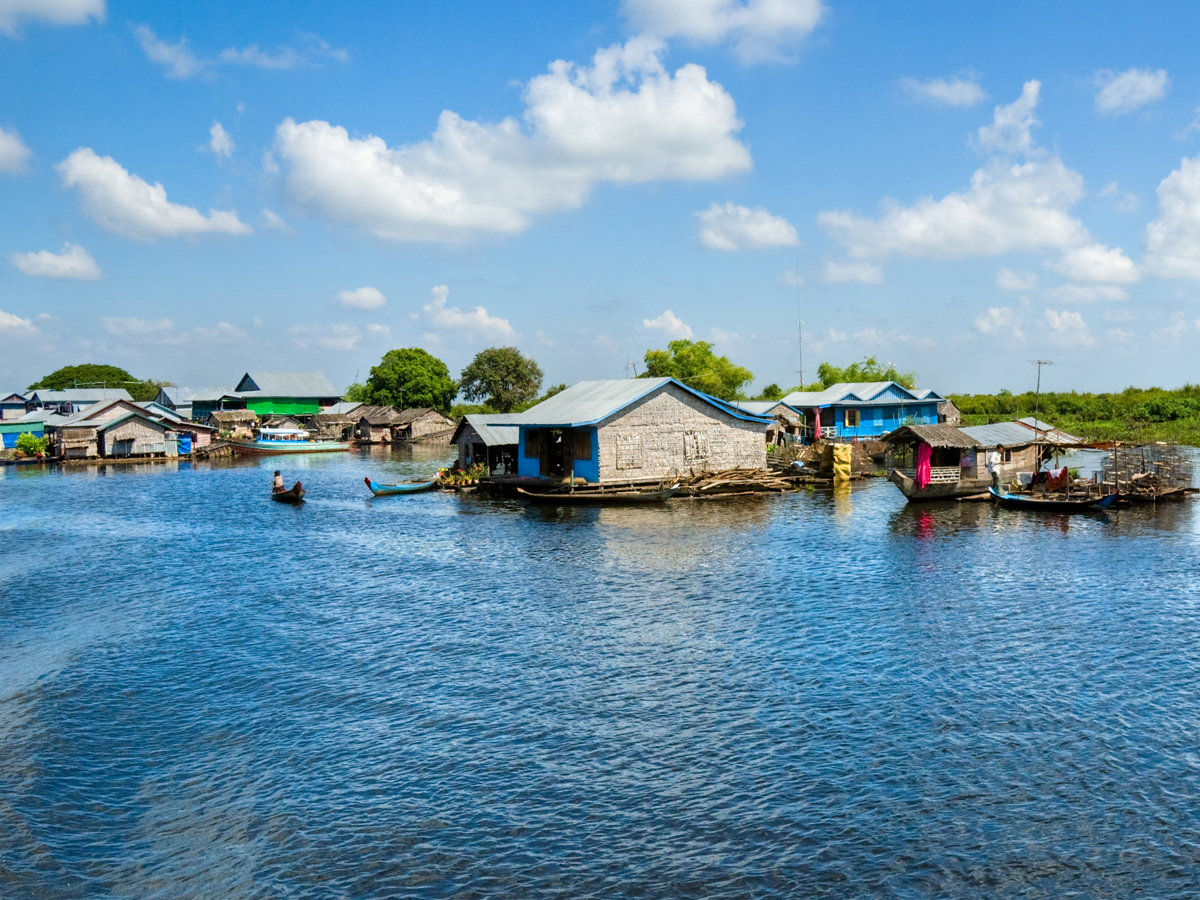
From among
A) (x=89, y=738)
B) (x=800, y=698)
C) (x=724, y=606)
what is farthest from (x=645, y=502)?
(x=89, y=738)

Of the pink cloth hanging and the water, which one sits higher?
the pink cloth hanging

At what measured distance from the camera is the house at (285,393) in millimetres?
101125

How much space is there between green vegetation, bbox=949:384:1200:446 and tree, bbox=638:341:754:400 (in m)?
21.2

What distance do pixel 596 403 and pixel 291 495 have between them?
16.0 m

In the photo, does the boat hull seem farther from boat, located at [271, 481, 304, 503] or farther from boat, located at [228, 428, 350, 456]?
boat, located at [228, 428, 350, 456]

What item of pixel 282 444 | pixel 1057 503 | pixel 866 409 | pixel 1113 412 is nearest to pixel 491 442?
pixel 1057 503

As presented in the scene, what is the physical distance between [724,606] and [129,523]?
28.5 m

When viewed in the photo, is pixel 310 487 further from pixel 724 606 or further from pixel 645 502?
pixel 724 606

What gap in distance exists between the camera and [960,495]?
3881cm

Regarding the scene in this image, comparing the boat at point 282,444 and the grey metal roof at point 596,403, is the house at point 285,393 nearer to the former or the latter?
the boat at point 282,444

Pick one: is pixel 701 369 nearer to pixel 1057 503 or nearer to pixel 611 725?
pixel 1057 503

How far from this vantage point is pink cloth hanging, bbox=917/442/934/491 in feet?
125

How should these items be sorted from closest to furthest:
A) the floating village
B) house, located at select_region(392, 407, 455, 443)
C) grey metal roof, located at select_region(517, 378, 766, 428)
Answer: the floating village, grey metal roof, located at select_region(517, 378, 766, 428), house, located at select_region(392, 407, 455, 443)

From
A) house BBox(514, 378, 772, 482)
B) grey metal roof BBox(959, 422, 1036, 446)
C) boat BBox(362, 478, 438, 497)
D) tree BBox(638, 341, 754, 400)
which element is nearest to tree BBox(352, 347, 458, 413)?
tree BBox(638, 341, 754, 400)
